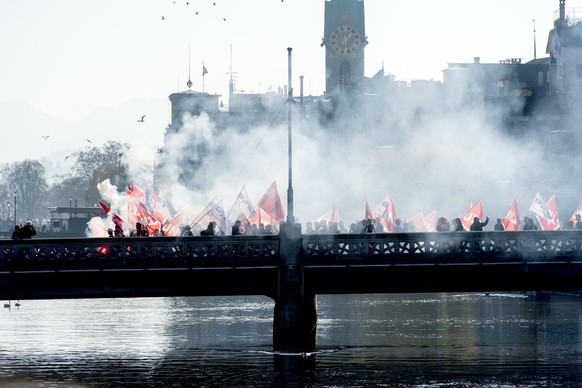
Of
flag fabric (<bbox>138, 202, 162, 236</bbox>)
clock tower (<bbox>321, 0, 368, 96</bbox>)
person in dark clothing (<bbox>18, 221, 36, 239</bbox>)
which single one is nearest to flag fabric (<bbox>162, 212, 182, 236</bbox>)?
flag fabric (<bbox>138, 202, 162, 236</bbox>)

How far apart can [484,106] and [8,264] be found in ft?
285

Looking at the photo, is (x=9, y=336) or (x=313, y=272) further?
(x=9, y=336)

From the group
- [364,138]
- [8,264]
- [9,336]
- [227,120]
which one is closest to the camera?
[8,264]

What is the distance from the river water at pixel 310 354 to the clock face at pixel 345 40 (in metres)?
115

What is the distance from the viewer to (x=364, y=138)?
150250mm

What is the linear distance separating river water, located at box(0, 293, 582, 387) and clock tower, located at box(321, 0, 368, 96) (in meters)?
113

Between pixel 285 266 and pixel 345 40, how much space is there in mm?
149029

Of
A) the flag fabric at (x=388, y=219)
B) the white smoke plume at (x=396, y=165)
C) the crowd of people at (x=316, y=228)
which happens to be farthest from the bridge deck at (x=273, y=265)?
the white smoke plume at (x=396, y=165)

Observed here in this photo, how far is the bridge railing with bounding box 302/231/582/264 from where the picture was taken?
4978cm

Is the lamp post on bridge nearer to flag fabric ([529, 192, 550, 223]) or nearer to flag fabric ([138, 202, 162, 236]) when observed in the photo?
flag fabric ([138, 202, 162, 236])

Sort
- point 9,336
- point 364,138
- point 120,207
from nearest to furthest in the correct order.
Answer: point 9,336
point 120,207
point 364,138

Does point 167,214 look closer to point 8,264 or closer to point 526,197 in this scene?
point 8,264

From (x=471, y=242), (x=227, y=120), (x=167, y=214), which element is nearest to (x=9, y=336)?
(x=167, y=214)

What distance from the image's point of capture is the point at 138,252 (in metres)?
49.4
